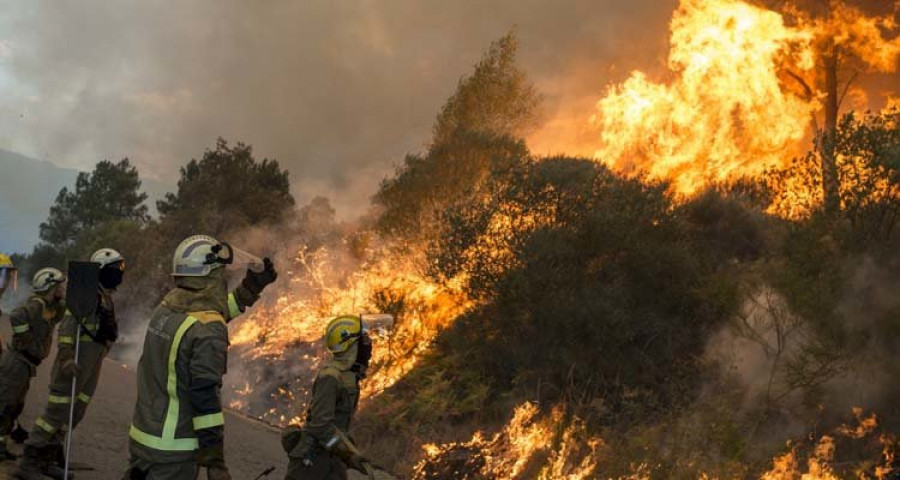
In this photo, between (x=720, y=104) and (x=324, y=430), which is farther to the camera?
(x=720, y=104)

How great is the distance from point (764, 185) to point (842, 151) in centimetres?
272

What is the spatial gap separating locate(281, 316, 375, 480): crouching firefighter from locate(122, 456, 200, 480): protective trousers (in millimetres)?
1130

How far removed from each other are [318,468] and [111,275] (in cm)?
349

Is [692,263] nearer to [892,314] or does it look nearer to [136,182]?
[892,314]

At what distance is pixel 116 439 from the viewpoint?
1100 centimetres

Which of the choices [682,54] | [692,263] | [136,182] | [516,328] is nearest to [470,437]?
[516,328]

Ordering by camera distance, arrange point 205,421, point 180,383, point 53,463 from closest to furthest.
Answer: point 205,421, point 180,383, point 53,463

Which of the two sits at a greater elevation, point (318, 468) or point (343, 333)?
point (343, 333)

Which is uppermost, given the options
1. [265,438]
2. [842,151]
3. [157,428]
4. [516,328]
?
[842,151]

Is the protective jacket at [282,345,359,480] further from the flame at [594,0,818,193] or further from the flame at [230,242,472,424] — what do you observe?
the flame at [594,0,818,193]

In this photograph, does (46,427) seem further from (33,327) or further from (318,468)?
(318,468)

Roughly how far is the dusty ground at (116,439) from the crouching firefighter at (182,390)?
4.28 m

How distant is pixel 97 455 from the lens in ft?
32.1

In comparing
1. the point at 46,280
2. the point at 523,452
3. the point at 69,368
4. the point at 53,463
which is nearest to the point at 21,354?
the point at 46,280
